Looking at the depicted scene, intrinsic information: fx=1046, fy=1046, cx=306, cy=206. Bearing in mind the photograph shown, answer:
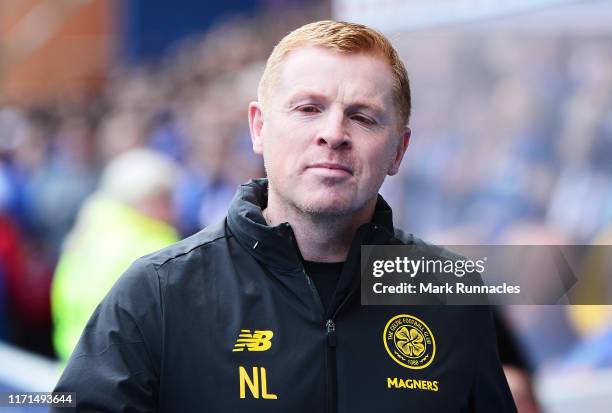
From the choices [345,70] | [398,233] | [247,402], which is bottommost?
[247,402]

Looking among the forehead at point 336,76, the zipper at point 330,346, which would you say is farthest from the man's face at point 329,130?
the zipper at point 330,346

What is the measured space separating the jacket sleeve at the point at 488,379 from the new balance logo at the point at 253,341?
1.48ft

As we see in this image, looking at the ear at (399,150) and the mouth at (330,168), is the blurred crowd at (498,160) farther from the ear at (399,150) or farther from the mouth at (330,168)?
the mouth at (330,168)

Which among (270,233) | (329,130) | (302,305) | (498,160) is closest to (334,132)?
(329,130)

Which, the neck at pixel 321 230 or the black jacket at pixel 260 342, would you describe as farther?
the neck at pixel 321 230

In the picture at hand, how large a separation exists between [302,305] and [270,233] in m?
0.16

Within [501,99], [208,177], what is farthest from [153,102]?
[501,99]

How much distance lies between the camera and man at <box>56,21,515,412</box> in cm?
197

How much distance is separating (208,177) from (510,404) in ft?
16.8

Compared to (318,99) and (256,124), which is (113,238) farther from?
(318,99)

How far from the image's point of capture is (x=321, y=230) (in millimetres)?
2146

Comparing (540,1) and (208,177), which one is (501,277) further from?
(208,177)

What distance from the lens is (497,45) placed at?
4871 millimetres

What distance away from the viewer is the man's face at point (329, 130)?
2082 mm
